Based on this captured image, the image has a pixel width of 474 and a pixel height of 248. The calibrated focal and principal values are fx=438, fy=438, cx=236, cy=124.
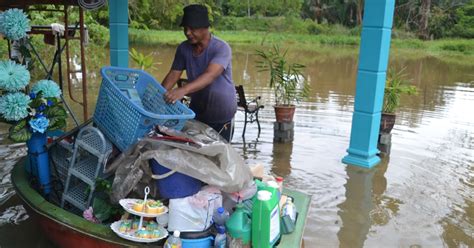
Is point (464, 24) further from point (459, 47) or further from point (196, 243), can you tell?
point (196, 243)

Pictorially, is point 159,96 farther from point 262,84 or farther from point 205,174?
point 262,84

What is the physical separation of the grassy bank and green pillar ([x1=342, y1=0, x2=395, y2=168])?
21.7 metres

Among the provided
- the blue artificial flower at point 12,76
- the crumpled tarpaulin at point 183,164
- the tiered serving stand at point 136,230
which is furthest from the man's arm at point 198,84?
the blue artificial flower at point 12,76

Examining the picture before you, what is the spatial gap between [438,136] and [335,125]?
1.69m

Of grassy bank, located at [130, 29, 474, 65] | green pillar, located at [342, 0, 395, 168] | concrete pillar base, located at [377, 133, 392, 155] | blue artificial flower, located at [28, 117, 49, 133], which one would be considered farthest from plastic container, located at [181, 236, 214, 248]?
grassy bank, located at [130, 29, 474, 65]

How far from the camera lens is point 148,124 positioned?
287cm

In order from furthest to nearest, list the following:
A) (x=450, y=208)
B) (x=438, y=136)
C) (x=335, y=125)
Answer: (x=335, y=125) < (x=438, y=136) < (x=450, y=208)

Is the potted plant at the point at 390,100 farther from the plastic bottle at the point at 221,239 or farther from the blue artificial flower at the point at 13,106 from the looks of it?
the blue artificial flower at the point at 13,106

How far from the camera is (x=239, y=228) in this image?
8.34 ft

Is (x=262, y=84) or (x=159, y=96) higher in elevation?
(x=159, y=96)

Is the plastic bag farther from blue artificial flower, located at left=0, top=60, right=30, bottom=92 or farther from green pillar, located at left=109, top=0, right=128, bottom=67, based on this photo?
green pillar, located at left=109, top=0, right=128, bottom=67

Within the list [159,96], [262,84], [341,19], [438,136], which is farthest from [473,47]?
[159,96]

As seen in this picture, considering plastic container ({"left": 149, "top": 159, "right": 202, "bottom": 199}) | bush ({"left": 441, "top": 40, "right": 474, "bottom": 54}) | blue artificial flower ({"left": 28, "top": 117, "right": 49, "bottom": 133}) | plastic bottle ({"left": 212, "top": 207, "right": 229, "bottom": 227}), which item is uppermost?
bush ({"left": 441, "top": 40, "right": 474, "bottom": 54})

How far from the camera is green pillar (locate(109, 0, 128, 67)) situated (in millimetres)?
7016
